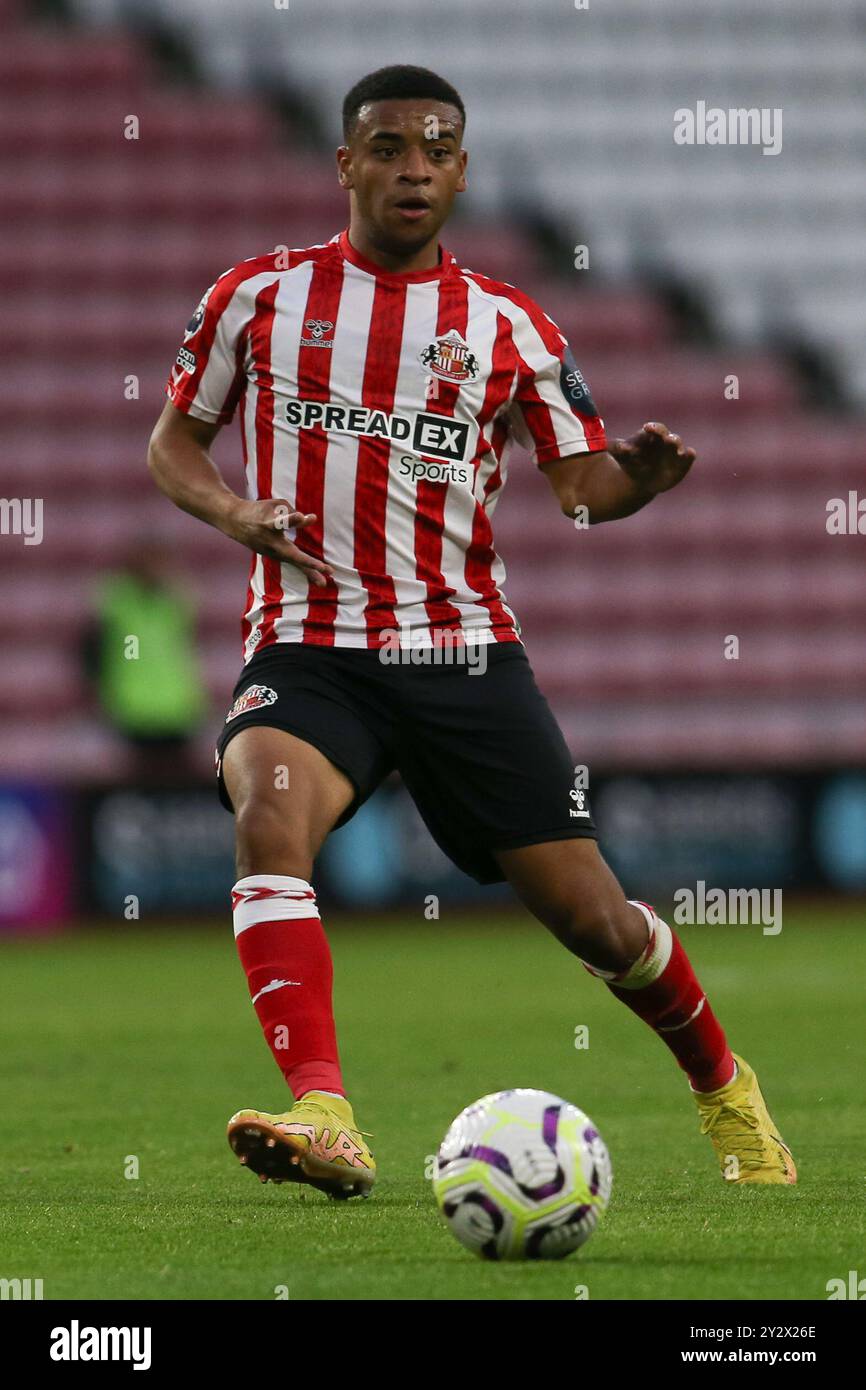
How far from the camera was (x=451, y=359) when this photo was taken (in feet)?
15.6

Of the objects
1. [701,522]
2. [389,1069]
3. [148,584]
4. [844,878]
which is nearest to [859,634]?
[701,522]

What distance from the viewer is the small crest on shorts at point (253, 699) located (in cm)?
457

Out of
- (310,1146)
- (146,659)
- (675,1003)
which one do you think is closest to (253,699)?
(310,1146)

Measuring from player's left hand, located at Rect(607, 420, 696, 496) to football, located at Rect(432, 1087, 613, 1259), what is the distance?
150cm

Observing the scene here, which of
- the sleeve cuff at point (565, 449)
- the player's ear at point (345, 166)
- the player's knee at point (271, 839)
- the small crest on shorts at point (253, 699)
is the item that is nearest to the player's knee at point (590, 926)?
the player's knee at point (271, 839)

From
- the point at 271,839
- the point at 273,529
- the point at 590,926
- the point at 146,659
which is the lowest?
the point at 590,926

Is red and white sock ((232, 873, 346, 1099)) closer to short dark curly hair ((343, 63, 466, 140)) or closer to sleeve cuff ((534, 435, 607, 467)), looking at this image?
sleeve cuff ((534, 435, 607, 467))

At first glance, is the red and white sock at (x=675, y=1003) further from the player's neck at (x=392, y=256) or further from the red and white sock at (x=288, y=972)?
the player's neck at (x=392, y=256)

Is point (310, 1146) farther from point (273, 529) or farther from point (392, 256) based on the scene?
point (392, 256)

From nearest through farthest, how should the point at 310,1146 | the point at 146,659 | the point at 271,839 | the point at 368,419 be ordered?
the point at 310,1146
the point at 271,839
the point at 368,419
the point at 146,659

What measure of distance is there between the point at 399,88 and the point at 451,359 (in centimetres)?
54

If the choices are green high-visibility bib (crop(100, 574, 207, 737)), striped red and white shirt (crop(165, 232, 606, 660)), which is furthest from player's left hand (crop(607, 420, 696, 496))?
green high-visibility bib (crop(100, 574, 207, 737))

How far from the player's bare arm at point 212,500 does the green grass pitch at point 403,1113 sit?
1254 millimetres
